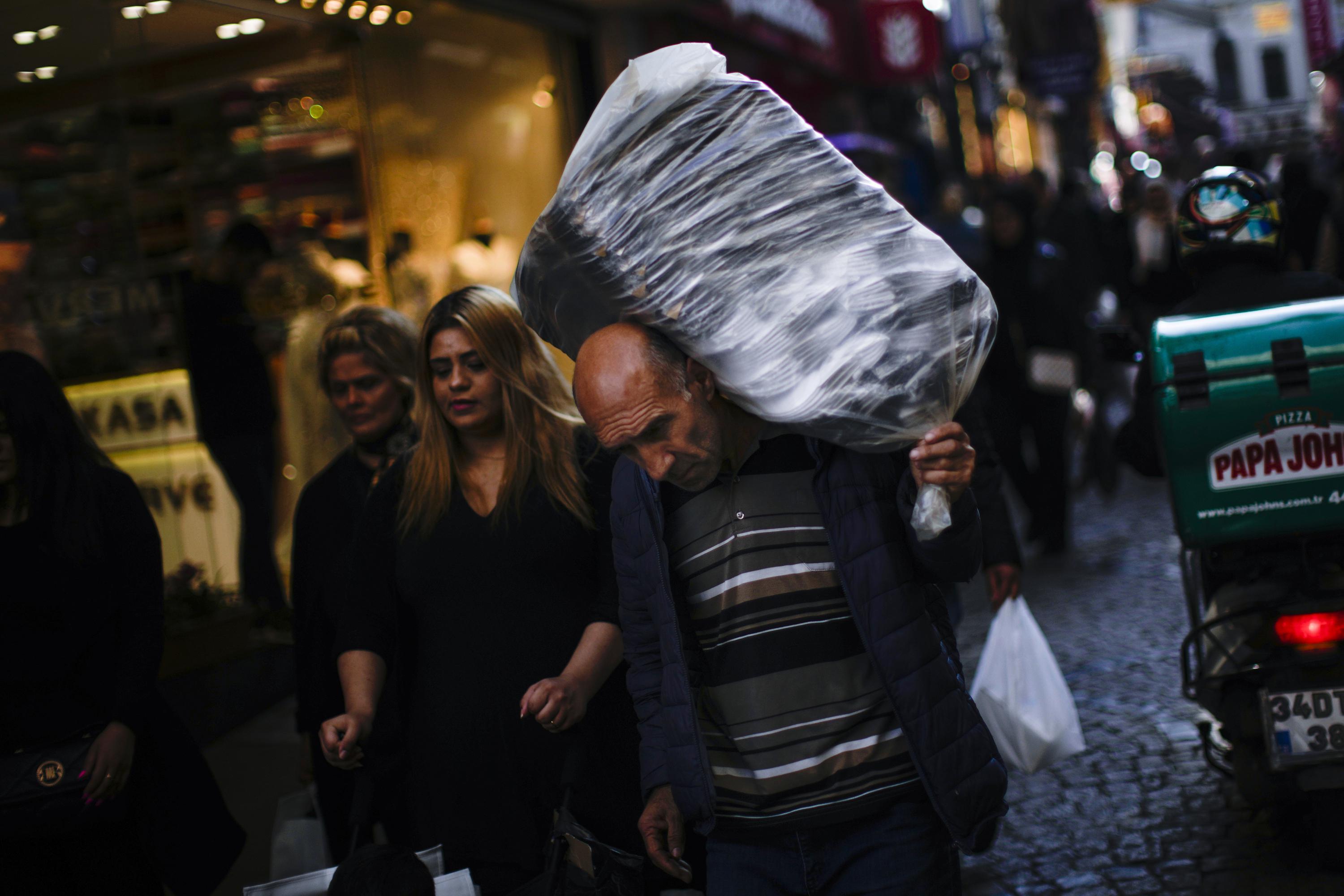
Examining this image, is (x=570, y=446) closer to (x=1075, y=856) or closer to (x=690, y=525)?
(x=690, y=525)

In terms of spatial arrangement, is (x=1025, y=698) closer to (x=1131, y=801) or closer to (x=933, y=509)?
(x=1131, y=801)

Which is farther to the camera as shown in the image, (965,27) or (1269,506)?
(965,27)

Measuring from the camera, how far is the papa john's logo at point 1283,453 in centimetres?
315

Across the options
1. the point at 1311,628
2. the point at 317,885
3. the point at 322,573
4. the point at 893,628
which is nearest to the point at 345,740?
the point at 317,885

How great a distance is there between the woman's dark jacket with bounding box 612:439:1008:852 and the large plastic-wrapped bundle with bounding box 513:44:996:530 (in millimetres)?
127

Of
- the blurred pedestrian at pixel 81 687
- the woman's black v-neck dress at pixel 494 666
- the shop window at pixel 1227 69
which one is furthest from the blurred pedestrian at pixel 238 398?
the shop window at pixel 1227 69

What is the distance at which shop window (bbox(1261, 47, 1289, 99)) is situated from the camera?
34125 mm

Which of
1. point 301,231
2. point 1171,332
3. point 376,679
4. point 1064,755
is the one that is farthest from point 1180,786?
point 301,231

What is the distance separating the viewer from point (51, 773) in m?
2.89

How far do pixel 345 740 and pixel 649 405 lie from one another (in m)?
1.07

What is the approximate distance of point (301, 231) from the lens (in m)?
8.01

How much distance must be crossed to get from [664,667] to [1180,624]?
4540 mm

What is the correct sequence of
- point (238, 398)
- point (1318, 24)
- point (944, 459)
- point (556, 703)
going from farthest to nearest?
point (1318, 24) < point (238, 398) < point (556, 703) < point (944, 459)

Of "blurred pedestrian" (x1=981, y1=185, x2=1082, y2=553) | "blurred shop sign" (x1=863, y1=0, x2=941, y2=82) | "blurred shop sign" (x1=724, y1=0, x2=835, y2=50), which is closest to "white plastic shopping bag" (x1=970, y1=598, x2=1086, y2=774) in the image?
"blurred pedestrian" (x1=981, y1=185, x2=1082, y2=553)
